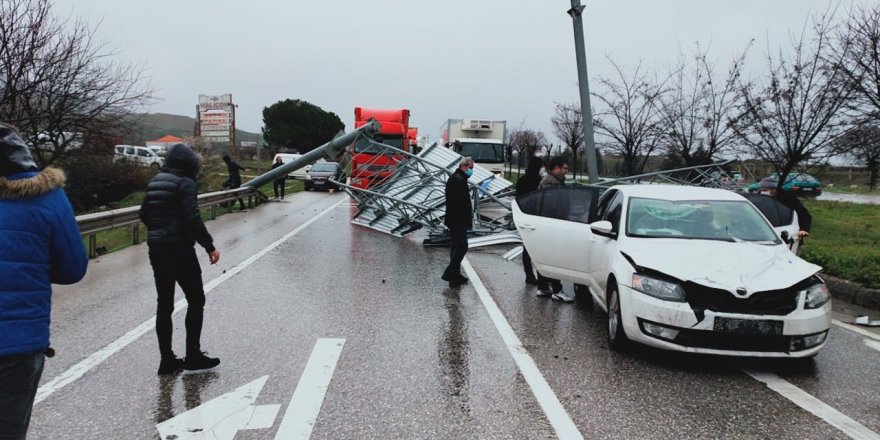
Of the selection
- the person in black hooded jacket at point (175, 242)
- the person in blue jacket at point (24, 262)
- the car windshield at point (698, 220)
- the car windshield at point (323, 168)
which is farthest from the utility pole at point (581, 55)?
the car windshield at point (323, 168)

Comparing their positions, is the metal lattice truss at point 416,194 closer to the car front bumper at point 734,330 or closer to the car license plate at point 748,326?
the car front bumper at point 734,330

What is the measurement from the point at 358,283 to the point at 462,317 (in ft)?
7.33

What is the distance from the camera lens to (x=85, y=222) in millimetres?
9844

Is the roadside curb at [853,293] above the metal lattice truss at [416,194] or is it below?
below

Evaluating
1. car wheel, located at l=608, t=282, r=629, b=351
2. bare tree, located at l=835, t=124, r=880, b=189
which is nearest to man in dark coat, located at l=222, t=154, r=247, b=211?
car wheel, located at l=608, t=282, r=629, b=351

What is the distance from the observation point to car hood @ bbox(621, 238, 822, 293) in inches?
191

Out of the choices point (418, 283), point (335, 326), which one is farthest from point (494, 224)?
point (335, 326)

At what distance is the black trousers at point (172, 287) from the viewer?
15.2 ft

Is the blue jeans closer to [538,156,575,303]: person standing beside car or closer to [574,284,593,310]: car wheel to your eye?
[538,156,575,303]: person standing beside car

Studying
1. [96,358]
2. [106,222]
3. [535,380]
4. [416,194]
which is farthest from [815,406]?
[106,222]

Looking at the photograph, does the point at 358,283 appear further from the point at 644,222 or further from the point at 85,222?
the point at 85,222

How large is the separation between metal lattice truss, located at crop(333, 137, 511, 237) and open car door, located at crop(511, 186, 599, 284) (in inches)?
171

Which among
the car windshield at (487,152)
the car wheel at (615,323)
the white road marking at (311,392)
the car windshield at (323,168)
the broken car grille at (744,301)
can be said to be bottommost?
the white road marking at (311,392)

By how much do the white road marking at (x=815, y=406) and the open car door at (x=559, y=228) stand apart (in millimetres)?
2138
